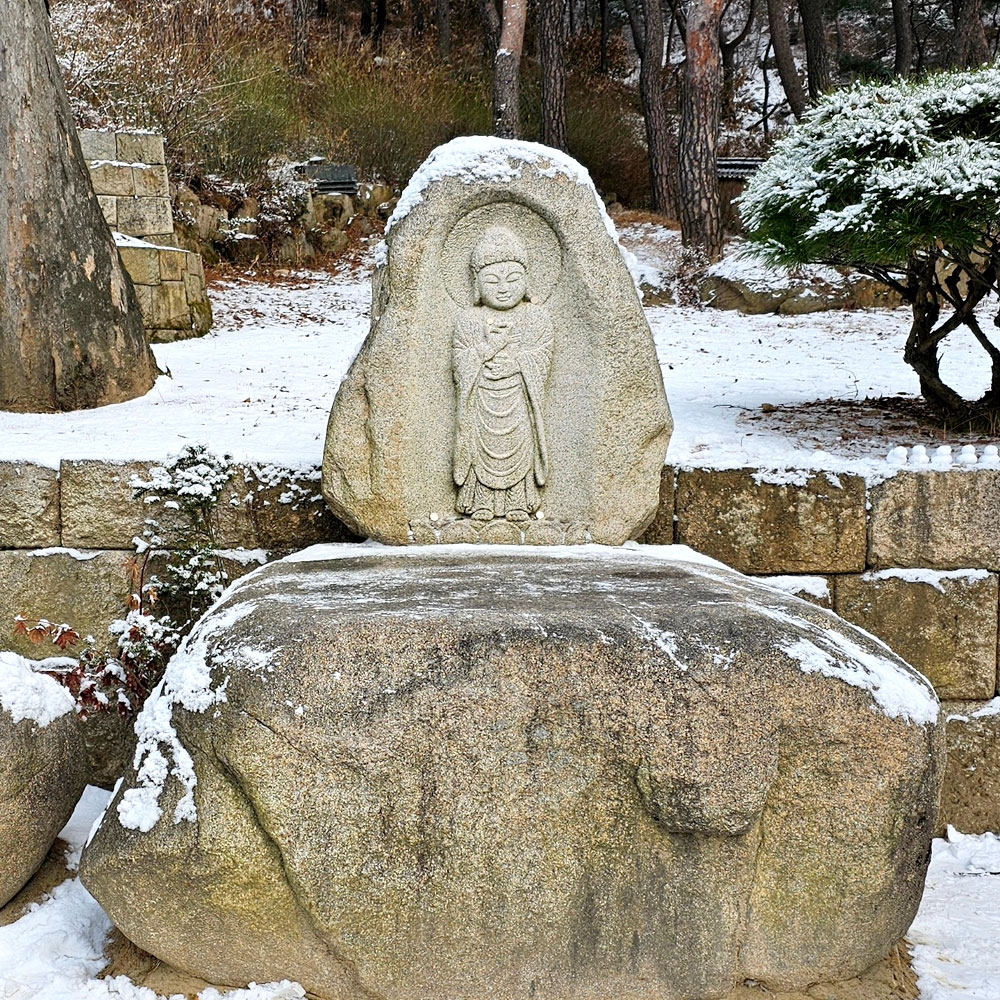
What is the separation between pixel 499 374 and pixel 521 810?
1.59 m

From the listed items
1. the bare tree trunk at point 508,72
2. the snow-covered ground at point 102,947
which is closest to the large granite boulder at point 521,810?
the snow-covered ground at point 102,947

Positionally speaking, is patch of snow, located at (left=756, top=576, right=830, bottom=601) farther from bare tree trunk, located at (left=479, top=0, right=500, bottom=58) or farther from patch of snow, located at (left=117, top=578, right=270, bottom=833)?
bare tree trunk, located at (left=479, top=0, right=500, bottom=58)

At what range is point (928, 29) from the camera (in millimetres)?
20547

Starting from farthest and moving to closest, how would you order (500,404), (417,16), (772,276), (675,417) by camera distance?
(417,16) < (772,276) < (675,417) < (500,404)

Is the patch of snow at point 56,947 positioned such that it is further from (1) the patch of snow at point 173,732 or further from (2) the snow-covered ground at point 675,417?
(1) the patch of snow at point 173,732

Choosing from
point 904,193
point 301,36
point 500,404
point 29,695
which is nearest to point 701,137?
point 904,193

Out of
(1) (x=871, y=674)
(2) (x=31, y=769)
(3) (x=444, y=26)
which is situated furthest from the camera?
(3) (x=444, y=26)

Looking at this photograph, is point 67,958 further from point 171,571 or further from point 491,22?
point 491,22

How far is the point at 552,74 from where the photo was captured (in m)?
12.1

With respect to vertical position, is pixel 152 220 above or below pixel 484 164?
above

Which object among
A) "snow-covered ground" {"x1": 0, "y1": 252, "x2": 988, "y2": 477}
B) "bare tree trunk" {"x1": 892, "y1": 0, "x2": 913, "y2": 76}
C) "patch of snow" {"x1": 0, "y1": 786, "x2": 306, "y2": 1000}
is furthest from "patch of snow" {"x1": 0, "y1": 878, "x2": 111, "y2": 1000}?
"bare tree trunk" {"x1": 892, "y1": 0, "x2": 913, "y2": 76}

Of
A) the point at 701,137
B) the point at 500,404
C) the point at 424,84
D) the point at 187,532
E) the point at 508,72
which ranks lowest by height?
the point at 187,532

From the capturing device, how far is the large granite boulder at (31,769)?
9.31 feet

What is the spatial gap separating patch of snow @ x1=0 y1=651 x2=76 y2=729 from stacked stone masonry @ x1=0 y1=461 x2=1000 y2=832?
0.79m
